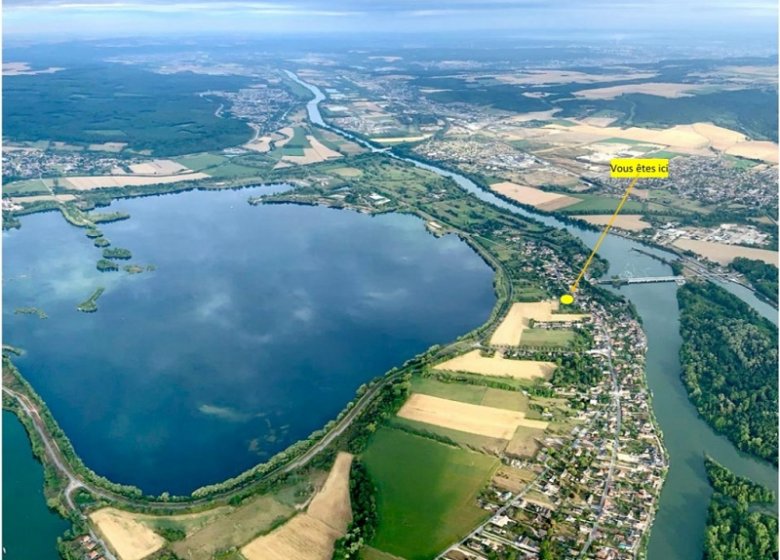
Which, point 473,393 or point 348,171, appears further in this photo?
point 348,171

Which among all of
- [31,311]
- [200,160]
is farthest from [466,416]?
[200,160]

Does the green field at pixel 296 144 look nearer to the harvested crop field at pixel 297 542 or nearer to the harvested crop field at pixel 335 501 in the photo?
the harvested crop field at pixel 335 501

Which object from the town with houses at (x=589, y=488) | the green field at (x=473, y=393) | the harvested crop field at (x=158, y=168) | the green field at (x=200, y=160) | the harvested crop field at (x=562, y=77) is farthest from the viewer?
the harvested crop field at (x=562, y=77)

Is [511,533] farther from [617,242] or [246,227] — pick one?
[246,227]

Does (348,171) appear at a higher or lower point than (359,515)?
higher

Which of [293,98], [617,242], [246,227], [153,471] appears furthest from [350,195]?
[293,98]

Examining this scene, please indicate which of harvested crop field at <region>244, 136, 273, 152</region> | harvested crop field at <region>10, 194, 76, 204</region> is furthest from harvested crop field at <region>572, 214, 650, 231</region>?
harvested crop field at <region>10, 194, 76, 204</region>

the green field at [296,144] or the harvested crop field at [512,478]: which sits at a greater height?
the green field at [296,144]

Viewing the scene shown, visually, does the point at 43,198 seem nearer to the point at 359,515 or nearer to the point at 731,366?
the point at 359,515

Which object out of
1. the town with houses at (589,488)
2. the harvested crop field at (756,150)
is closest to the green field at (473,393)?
the town with houses at (589,488)
